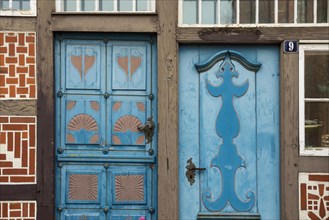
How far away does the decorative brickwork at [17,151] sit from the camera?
200 inches

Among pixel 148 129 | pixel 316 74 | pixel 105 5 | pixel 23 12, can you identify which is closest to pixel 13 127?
pixel 23 12

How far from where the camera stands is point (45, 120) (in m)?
5.11

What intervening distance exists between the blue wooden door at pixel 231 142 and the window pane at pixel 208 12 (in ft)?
1.10

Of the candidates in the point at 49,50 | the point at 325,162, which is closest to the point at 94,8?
the point at 49,50

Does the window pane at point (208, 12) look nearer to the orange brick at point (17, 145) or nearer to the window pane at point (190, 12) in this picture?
the window pane at point (190, 12)

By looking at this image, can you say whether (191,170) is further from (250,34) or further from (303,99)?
(250,34)

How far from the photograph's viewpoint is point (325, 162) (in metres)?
5.10

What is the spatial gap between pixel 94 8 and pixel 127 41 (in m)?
0.47

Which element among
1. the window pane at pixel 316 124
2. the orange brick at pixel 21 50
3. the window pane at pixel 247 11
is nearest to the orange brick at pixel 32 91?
Answer: the orange brick at pixel 21 50

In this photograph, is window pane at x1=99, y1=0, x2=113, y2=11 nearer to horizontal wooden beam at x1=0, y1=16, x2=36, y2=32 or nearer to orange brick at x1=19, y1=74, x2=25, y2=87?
horizontal wooden beam at x1=0, y1=16, x2=36, y2=32

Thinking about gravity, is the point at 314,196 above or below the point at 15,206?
above

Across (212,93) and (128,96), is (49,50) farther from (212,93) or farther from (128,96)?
(212,93)

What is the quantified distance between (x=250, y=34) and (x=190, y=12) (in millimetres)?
639

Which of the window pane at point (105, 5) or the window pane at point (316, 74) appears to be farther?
the window pane at point (105, 5)
